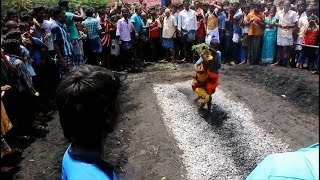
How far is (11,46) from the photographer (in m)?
5.80

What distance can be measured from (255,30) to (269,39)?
11.9ft

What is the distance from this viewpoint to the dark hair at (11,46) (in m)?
5.75

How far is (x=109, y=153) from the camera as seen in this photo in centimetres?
597

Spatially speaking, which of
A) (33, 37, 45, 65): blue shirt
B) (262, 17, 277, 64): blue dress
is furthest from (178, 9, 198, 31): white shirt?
(33, 37, 45, 65): blue shirt

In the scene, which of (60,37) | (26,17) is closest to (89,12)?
(60,37)

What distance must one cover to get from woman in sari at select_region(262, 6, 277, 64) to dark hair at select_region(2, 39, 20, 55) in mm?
4417

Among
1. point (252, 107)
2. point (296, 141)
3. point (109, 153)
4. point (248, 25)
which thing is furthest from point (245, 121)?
point (248, 25)

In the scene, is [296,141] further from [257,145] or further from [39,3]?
[39,3]

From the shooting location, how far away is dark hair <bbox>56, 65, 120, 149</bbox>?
5.13 ft

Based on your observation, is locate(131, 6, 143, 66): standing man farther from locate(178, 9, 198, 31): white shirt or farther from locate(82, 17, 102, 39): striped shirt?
locate(82, 17, 102, 39): striped shirt

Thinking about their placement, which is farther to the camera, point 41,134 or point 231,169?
point 41,134

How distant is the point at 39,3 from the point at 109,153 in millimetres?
4249

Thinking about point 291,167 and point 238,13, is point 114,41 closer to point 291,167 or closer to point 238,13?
point 238,13

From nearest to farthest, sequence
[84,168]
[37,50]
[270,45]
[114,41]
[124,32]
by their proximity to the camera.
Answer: [84,168] < [270,45] < [37,50] < [124,32] < [114,41]
